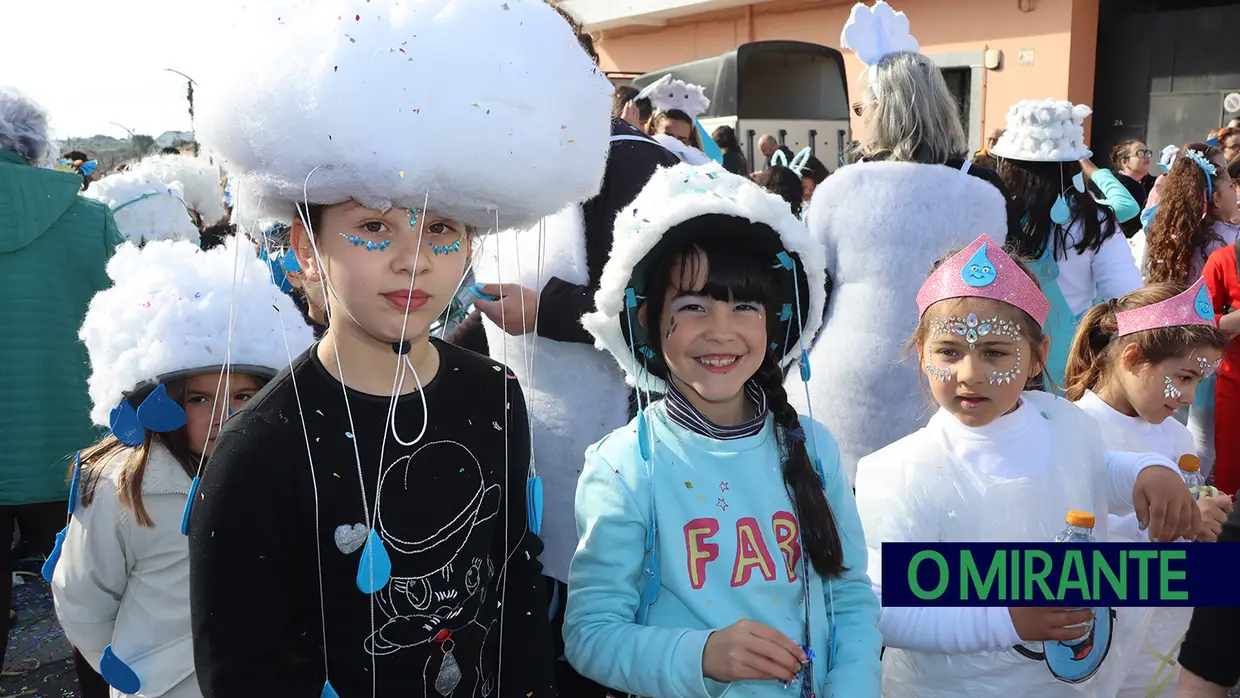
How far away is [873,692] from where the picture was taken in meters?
1.66

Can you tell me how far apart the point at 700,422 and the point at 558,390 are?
1.41 ft

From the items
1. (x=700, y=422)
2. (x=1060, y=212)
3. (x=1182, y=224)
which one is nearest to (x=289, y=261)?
(x=700, y=422)

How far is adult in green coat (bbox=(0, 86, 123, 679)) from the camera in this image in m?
2.80

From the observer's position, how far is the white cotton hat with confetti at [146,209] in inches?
167

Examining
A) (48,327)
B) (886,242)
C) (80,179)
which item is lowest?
(48,327)

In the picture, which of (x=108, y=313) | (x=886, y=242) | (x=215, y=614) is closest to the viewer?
(x=215, y=614)

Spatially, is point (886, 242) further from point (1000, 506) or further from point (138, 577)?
point (138, 577)

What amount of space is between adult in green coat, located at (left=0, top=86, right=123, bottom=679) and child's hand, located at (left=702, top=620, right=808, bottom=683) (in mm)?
2253

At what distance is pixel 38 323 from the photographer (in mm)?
2873

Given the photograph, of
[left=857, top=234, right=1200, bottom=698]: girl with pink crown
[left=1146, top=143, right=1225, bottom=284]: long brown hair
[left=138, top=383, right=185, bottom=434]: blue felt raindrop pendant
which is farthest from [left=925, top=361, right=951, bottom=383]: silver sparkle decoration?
[left=1146, top=143, right=1225, bottom=284]: long brown hair

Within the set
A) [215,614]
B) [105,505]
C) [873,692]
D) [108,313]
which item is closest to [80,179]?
[108,313]

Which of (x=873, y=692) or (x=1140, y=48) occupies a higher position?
(x=1140, y=48)

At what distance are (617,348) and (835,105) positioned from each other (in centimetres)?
1038

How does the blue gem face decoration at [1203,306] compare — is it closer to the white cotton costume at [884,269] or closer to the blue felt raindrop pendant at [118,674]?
the white cotton costume at [884,269]
